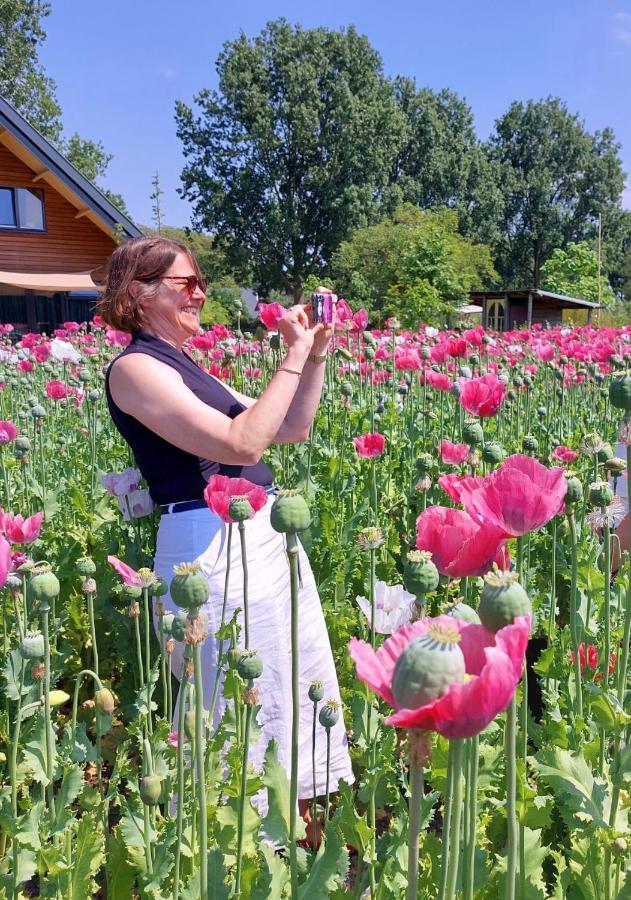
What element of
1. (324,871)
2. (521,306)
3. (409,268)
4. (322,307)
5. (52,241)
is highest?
(52,241)

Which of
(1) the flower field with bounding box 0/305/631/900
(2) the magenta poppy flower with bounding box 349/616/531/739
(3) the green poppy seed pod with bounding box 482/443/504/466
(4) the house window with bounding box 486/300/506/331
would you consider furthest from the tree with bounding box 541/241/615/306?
(2) the magenta poppy flower with bounding box 349/616/531/739

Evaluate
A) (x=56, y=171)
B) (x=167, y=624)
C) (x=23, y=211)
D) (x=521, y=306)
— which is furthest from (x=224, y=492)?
(x=521, y=306)

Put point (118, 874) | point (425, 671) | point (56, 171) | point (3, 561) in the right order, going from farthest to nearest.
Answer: point (56, 171), point (118, 874), point (3, 561), point (425, 671)

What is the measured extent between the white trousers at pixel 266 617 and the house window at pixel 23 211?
677 inches

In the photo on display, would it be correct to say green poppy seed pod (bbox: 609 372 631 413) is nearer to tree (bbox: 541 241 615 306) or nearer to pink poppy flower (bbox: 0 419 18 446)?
pink poppy flower (bbox: 0 419 18 446)

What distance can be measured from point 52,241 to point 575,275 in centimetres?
2794

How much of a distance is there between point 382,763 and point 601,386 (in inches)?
139

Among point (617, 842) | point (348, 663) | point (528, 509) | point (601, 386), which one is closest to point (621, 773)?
point (617, 842)

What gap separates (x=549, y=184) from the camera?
146ft

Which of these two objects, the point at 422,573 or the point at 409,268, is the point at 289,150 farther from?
the point at 422,573

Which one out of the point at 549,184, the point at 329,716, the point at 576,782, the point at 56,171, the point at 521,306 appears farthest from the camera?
the point at 549,184

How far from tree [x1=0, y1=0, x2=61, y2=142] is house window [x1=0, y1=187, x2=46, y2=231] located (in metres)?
14.1

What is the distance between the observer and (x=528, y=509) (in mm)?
812

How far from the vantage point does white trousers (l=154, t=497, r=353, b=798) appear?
1.71 meters
